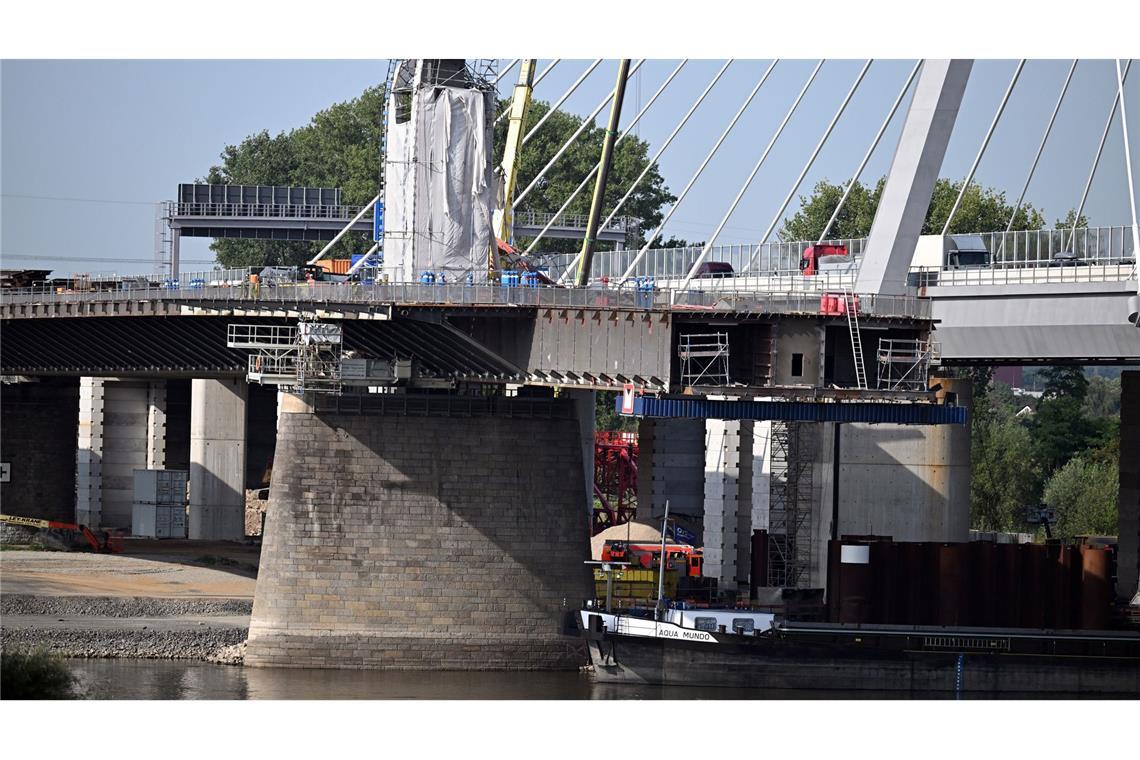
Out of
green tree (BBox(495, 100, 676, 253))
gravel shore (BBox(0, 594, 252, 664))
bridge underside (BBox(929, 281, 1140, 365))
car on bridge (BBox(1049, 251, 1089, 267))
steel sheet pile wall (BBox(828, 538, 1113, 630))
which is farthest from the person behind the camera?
green tree (BBox(495, 100, 676, 253))

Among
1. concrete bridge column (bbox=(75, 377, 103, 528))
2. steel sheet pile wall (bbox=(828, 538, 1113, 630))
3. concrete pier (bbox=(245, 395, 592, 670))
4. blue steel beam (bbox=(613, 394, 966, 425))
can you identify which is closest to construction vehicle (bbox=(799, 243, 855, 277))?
steel sheet pile wall (bbox=(828, 538, 1113, 630))

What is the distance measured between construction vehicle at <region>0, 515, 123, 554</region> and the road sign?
145 ft

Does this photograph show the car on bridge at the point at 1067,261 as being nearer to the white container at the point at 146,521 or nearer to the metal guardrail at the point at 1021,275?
the metal guardrail at the point at 1021,275

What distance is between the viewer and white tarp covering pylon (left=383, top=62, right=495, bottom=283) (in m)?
77.6

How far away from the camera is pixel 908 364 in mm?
65438

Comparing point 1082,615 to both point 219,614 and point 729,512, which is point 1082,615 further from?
point 219,614

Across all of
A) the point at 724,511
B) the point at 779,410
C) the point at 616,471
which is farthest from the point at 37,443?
the point at 779,410

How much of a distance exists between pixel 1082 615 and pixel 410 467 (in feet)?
90.1

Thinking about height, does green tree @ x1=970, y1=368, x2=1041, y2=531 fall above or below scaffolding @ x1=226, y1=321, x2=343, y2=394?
below

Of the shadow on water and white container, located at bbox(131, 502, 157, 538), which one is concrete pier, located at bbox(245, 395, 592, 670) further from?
white container, located at bbox(131, 502, 157, 538)

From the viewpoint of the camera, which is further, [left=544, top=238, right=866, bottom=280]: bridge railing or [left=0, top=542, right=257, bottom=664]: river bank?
[left=544, top=238, right=866, bottom=280]: bridge railing

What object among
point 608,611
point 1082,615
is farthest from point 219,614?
point 1082,615

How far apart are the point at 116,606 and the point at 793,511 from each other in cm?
3004

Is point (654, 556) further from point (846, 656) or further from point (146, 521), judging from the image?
point (146, 521)
